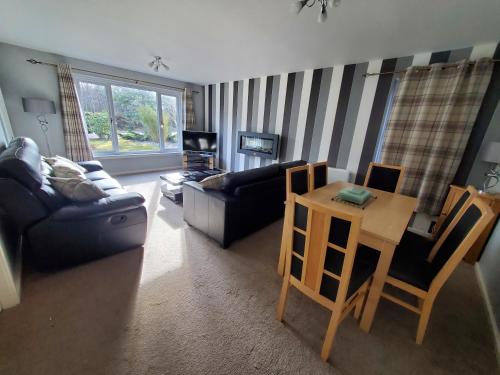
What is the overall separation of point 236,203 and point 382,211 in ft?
4.47

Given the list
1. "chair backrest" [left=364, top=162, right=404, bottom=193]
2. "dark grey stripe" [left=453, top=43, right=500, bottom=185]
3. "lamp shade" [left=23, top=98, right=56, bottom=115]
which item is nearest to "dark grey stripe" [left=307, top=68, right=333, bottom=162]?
"chair backrest" [left=364, top=162, right=404, bottom=193]

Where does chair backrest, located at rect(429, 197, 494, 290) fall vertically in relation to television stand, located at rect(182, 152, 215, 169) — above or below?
above

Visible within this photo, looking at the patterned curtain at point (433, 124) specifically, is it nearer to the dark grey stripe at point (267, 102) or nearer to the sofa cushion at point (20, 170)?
the dark grey stripe at point (267, 102)

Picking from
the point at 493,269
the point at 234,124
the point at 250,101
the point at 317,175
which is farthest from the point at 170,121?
the point at 493,269

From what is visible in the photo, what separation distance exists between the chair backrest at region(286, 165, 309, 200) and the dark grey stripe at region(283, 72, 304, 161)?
223cm

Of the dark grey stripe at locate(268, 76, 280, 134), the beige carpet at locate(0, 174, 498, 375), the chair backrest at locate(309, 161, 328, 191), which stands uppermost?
the dark grey stripe at locate(268, 76, 280, 134)

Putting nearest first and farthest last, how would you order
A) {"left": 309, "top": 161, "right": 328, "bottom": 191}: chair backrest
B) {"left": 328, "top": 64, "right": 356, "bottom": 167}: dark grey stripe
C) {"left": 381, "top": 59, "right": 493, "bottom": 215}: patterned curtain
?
1. {"left": 309, "top": 161, "right": 328, "bottom": 191}: chair backrest
2. {"left": 381, "top": 59, "right": 493, "bottom": 215}: patterned curtain
3. {"left": 328, "top": 64, "right": 356, "bottom": 167}: dark grey stripe

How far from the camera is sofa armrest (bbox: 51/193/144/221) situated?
5.28 ft

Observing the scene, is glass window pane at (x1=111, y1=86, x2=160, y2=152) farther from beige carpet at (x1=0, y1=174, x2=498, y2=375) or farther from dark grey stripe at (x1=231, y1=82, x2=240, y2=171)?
beige carpet at (x1=0, y1=174, x2=498, y2=375)

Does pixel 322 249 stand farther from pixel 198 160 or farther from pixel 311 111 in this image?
pixel 198 160

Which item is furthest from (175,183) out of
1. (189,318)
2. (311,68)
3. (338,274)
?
(311,68)

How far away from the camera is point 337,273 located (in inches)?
42.1

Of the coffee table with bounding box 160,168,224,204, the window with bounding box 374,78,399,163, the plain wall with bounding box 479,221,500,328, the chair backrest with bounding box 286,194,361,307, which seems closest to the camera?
the chair backrest with bounding box 286,194,361,307

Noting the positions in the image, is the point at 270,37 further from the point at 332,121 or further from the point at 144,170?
the point at 144,170
